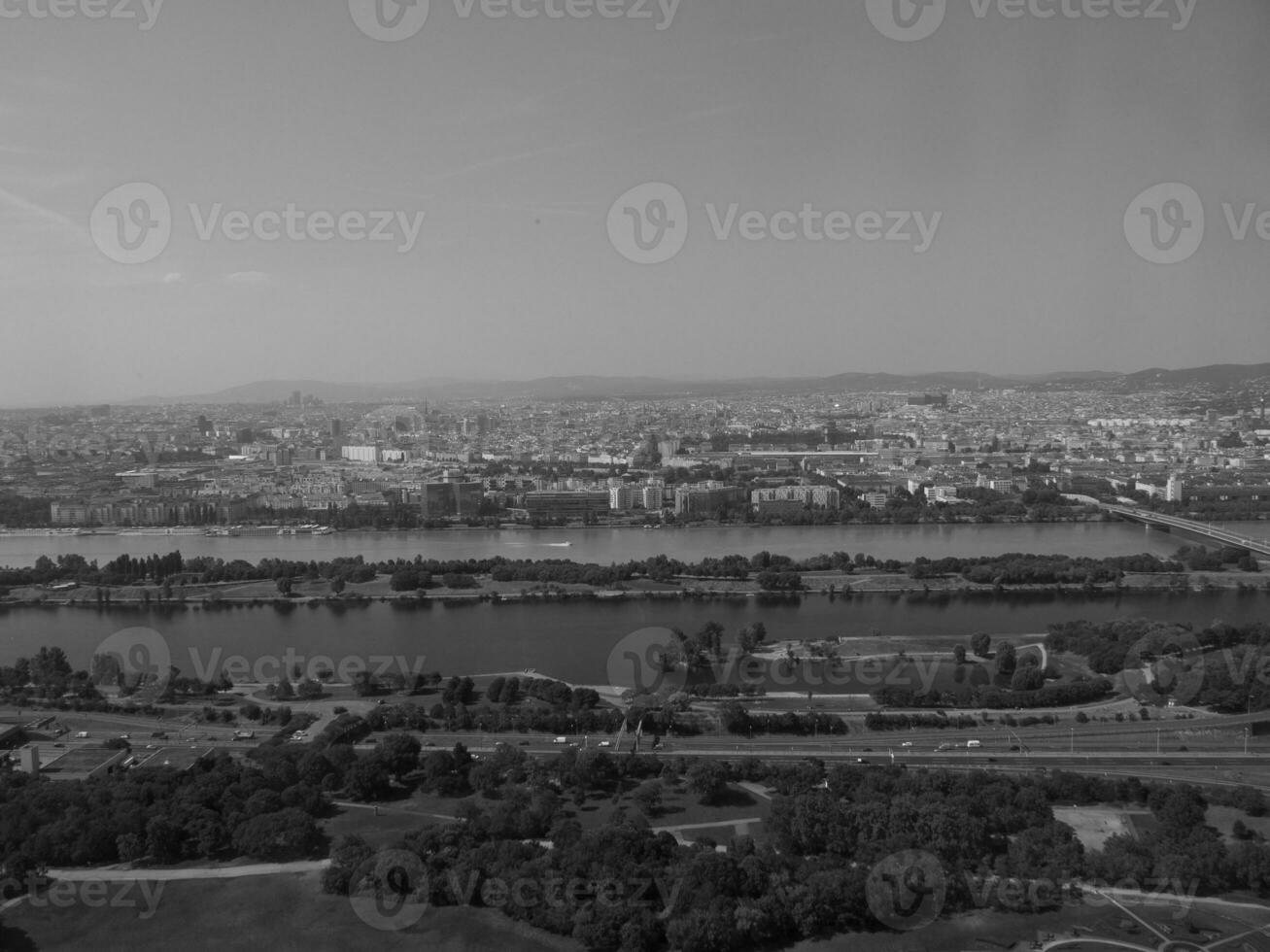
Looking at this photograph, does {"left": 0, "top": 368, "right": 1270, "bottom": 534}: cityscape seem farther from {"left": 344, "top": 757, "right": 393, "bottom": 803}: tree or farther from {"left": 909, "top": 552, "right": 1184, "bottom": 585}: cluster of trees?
{"left": 344, "top": 757, "right": 393, "bottom": 803}: tree

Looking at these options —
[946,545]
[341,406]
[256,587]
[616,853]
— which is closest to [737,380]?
[341,406]

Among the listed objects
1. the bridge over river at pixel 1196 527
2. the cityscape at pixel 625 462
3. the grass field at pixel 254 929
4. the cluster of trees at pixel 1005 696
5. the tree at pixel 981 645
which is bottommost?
the grass field at pixel 254 929

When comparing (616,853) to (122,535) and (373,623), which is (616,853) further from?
(122,535)
